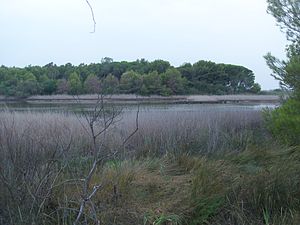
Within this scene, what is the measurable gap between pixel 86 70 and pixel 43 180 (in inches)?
130

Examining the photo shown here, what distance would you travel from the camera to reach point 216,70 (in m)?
27.5

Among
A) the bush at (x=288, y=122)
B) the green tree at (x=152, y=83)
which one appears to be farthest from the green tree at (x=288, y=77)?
the green tree at (x=152, y=83)

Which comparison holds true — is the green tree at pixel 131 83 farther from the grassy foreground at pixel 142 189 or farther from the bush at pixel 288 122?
the bush at pixel 288 122

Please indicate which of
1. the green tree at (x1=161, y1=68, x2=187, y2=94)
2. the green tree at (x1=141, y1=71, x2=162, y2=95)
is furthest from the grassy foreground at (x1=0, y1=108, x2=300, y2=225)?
the green tree at (x1=161, y1=68, x2=187, y2=94)

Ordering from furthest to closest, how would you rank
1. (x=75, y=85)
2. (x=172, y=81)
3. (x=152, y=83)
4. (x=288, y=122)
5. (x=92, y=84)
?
(x=172, y=81) < (x=152, y=83) < (x=288, y=122) < (x=75, y=85) < (x=92, y=84)

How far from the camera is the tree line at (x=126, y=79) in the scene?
591 cm

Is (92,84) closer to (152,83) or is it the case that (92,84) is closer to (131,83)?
(131,83)

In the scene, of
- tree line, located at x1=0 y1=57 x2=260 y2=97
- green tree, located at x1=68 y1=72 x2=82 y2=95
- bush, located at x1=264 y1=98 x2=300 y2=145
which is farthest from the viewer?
bush, located at x1=264 y1=98 x2=300 y2=145

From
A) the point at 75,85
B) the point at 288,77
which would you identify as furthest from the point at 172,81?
the point at 75,85

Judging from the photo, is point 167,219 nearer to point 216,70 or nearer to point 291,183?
point 291,183

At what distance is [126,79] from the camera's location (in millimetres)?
7594

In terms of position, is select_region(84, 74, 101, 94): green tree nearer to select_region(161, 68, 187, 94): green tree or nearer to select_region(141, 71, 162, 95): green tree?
select_region(141, 71, 162, 95): green tree

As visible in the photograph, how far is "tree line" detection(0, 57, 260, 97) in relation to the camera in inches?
233

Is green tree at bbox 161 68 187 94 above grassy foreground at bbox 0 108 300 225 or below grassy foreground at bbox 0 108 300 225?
above
